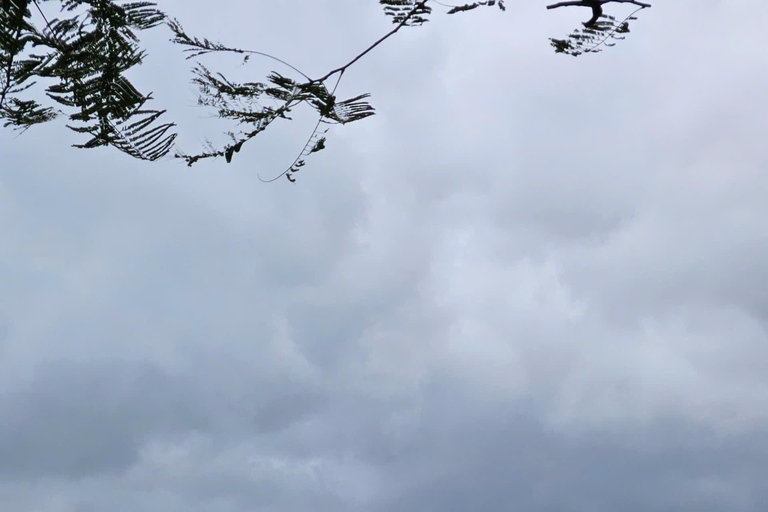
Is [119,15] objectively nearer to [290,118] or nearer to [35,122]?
[35,122]

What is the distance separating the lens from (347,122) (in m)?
4.98

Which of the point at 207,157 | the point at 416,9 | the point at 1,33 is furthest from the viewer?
the point at 207,157

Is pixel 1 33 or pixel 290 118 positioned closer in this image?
pixel 1 33

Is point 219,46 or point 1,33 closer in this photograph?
point 1,33

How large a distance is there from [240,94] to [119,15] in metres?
0.89

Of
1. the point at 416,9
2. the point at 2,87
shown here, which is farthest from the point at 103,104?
the point at 416,9

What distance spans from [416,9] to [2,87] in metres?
2.60

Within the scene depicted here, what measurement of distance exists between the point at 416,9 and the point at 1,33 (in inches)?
96.0

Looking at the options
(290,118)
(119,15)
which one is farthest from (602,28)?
(119,15)

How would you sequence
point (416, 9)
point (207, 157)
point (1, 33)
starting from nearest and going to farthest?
1. point (1, 33)
2. point (416, 9)
3. point (207, 157)

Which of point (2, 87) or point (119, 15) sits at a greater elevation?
point (119, 15)

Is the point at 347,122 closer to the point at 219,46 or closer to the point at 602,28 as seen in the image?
the point at 219,46

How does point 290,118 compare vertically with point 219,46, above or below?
below

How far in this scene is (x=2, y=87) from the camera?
4.75 meters
